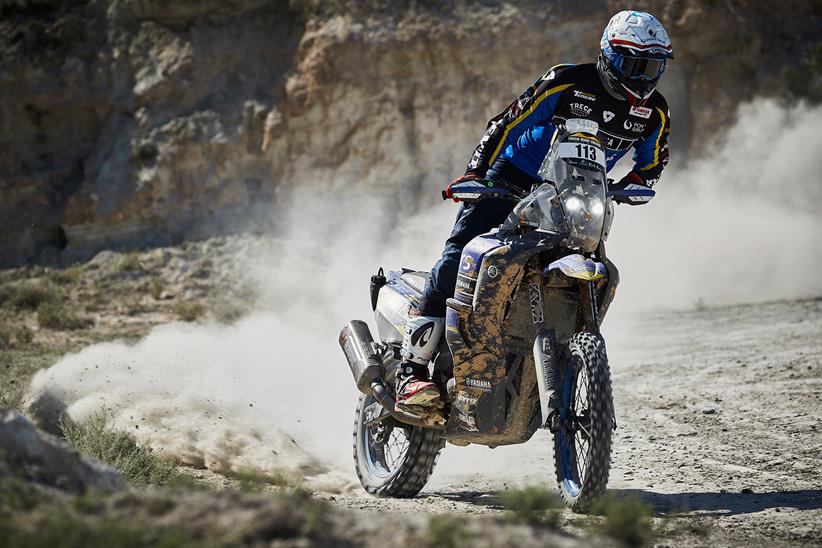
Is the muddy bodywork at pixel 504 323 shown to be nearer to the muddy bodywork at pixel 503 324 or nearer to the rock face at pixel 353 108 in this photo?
the muddy bodywork at pixel 503 324

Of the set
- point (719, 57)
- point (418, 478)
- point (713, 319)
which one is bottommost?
point (418, 478)

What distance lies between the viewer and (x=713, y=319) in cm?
1370

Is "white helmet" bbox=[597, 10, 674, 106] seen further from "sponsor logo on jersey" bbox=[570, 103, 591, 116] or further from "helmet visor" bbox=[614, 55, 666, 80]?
"sponsor logo on jersey" bbox=[570, 103, 591, 116]

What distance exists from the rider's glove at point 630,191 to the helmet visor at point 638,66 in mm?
599

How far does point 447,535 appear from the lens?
307 cm

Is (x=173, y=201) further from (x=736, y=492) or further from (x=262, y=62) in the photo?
(x=736, y=492)

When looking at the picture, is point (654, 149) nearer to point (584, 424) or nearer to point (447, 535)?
point (584, 424)

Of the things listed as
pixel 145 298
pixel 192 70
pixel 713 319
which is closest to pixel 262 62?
pixel 192 70

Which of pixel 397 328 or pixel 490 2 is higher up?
pixel 490 2

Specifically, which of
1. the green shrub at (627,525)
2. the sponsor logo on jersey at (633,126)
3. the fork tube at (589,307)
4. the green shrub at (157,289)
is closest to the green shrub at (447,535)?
the green shrub at (627,525)

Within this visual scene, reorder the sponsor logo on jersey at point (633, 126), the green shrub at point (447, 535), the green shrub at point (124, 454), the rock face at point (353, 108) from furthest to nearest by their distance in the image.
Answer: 1. the rock face at point (353, 108)
2. the green shrub at point (124, 454)
3. the sponsor logo on jersey at point (633, 126)
4. the green shrub at point (447, 535)

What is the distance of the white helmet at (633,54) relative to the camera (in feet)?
18.6

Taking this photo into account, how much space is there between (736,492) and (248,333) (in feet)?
27.8

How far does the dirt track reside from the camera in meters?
5.28
